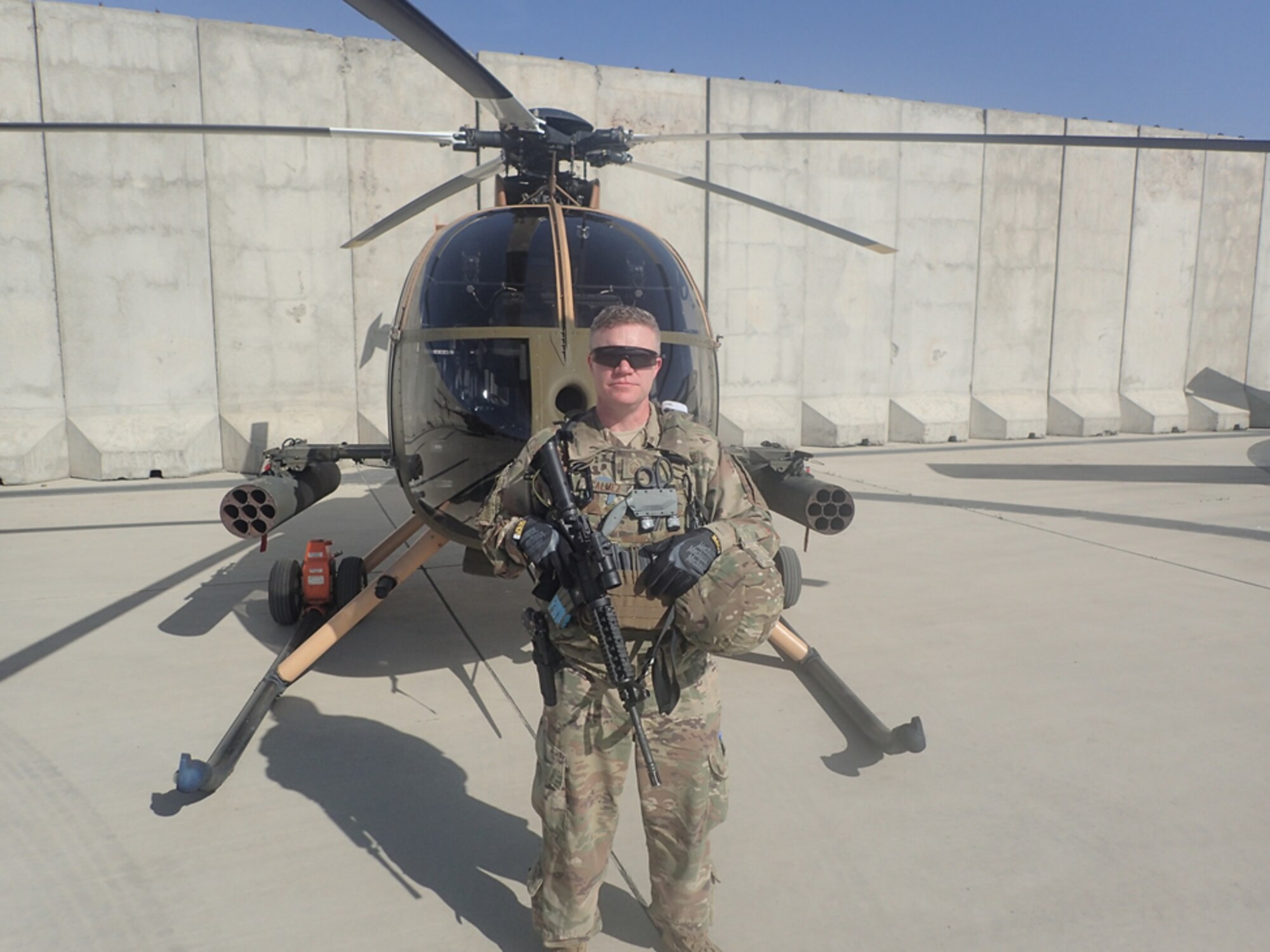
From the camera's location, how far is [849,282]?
1297cm

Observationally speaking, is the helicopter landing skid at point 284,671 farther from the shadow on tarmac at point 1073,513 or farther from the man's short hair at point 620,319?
the shadow on tarmac at point 1073,513

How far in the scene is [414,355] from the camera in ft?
13.3

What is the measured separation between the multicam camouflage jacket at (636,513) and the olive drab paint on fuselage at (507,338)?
138cm

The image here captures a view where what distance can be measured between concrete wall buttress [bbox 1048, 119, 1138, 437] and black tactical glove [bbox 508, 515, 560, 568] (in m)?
14.3

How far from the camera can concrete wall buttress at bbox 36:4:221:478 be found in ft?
31.0

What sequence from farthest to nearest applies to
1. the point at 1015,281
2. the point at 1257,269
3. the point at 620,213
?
the point at 1257,269 < the point at 1015,281 < the point at 620,213

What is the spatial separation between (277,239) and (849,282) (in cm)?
792

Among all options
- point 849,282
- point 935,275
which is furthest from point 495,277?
point 935,275

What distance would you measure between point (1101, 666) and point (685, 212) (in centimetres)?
907

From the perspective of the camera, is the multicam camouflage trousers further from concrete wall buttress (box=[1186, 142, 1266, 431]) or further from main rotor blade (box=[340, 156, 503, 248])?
concrete wall buttress (box=[1186, 142, 1266, 431])

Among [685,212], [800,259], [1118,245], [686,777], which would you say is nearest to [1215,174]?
[1118,245]

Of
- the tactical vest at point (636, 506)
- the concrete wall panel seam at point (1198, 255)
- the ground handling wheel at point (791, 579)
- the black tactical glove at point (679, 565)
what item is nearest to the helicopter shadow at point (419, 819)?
the tactical vest at point (636, 506)

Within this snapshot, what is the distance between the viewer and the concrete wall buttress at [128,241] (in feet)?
31.0

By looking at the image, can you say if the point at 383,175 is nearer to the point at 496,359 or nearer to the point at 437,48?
the point at 496,359
